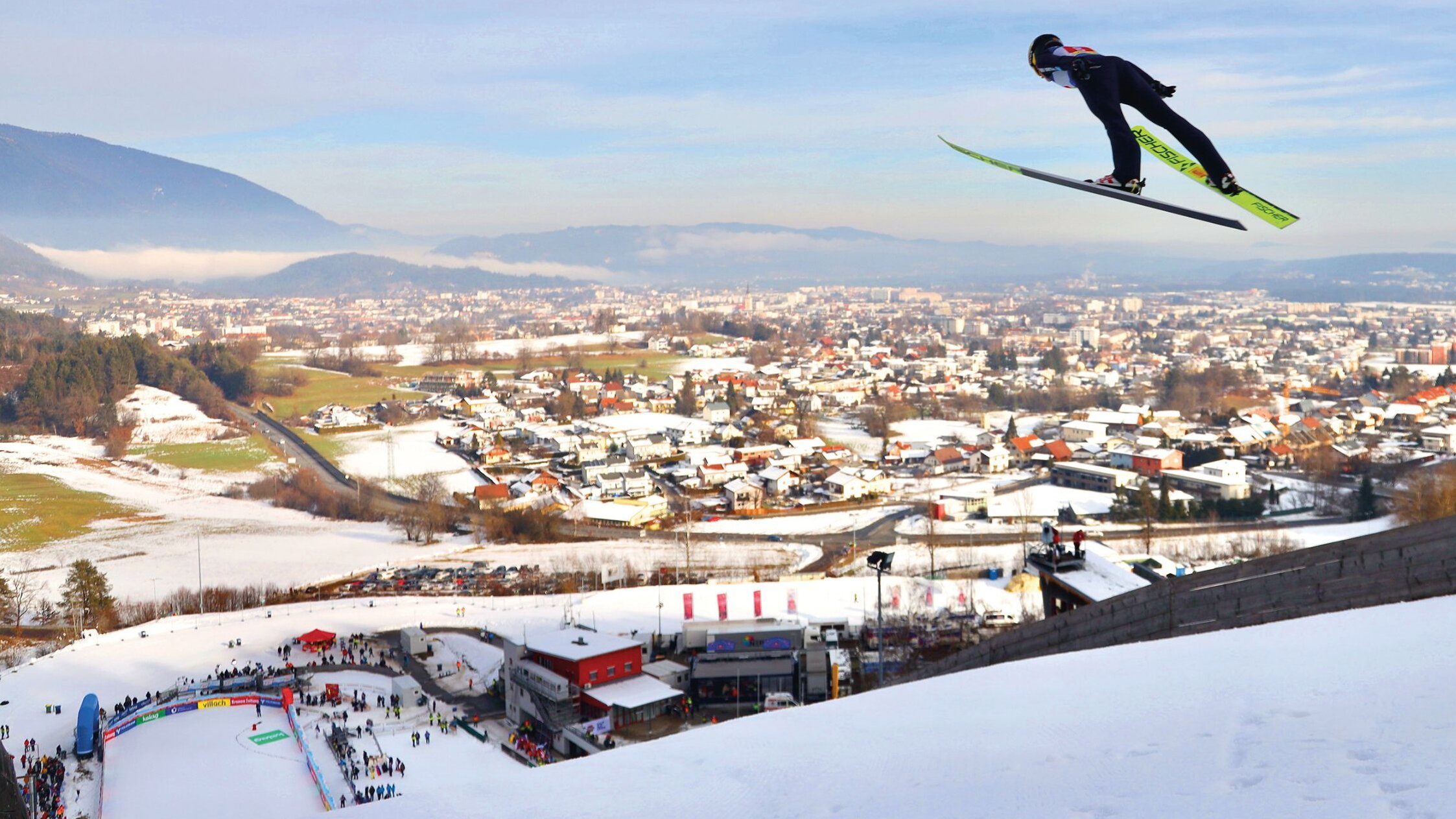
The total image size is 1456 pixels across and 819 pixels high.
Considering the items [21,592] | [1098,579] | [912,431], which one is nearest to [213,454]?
[21,592]

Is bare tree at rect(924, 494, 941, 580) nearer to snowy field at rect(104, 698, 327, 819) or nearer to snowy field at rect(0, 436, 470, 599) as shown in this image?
snowy field at rect(0, 436, 470, 599)

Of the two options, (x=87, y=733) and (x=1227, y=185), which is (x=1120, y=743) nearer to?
(x=1227, y=185)

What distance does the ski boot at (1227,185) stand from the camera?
64.7 inches

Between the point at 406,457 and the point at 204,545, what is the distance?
5.84 metres

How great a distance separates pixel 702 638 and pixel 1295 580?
600cm

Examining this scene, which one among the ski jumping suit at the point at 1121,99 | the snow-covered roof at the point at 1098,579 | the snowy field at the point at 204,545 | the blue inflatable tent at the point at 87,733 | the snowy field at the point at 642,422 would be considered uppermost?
the ski jumping suit at the point at 1121,99

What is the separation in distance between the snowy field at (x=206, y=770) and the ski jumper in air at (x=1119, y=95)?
14.6 ft

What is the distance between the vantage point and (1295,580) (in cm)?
204

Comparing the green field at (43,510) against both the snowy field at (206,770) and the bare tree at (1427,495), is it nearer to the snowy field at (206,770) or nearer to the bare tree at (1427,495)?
the snowy field at (206,770)

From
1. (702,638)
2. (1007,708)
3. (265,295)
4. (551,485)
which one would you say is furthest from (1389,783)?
(265,295)

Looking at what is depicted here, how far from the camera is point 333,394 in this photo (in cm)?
2681

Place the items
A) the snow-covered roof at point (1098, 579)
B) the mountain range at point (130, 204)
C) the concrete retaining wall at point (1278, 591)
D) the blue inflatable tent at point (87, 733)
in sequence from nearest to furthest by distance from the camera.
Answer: the concrete retaining wall at point (1278, 591) < the snow-covered roof at point (1098, 579) < the blue inflatable tent at point (87, 733) < the mountain range at point (130, 204)

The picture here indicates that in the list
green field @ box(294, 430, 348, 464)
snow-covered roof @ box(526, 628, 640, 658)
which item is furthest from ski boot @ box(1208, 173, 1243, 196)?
green field @ box(294, 430, 348, 464)

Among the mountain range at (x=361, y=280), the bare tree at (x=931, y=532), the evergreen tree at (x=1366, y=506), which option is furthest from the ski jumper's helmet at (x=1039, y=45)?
the mountain range at (x=361, y=280)
